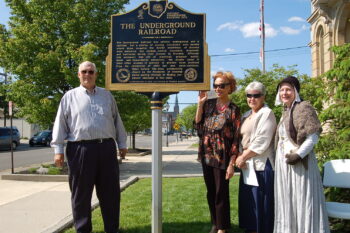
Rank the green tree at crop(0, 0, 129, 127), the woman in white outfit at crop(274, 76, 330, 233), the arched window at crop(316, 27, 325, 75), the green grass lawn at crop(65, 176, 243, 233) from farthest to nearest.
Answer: the arched window at crop(316, 27, 325, 75) → the green tree at crop(0, 0, 129, 127) → the green grass lawn at crop(65, 176, 243, 233) → the woman in white outfit at crop(274, 76, 330, 233)

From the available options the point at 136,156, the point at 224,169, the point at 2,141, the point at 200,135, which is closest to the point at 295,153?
the point at 224,169

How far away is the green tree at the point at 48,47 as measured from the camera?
36.8 ft

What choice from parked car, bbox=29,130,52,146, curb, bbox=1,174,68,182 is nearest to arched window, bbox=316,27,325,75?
curb, bbox=1,174,68,182

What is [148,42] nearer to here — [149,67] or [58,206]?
[149,67]

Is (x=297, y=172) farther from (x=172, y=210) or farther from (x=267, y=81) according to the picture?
(x=267, y=81)

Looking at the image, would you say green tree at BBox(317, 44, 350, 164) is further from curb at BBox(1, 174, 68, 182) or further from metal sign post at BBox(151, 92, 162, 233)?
curb at BBox(1, 174, 68, 182)

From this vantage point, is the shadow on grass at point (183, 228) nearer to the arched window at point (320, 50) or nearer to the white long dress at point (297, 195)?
the white long dress at point (297, 195)

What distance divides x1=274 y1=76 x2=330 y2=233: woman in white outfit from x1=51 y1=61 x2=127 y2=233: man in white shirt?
1921 millimetres

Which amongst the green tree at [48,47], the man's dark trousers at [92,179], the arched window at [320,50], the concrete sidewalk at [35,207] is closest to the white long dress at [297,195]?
the man's dark trousers at [92,179]

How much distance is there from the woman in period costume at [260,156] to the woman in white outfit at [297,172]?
153mm

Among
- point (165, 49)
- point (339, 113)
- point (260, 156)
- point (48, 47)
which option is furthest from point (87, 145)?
point (48, 47)

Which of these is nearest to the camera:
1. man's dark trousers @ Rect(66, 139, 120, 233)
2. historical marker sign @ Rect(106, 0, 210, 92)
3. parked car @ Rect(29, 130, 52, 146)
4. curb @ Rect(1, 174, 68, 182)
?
man's dark trousers @ Rect(66, 139, 120, 233)

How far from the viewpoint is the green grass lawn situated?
4828 mm

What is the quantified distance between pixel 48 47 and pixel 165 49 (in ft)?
28.3
